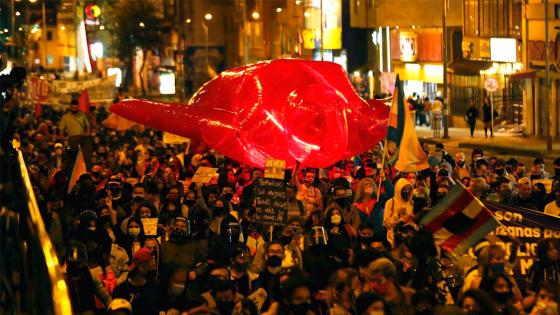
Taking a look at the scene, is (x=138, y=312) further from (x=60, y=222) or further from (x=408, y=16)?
(x=408, y=16)

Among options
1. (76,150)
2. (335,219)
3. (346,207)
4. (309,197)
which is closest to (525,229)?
(335,219)

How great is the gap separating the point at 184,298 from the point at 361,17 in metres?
60.1

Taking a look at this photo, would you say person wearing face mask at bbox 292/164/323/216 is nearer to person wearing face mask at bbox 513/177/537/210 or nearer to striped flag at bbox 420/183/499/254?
person wearing face mask at bbox 513/177/537/210

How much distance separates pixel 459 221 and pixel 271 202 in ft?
12.0

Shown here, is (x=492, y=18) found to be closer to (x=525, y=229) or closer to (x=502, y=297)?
(x=525, y=229)

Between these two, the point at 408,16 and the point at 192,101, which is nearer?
the point at 192,101

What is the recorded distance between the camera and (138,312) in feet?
34.4

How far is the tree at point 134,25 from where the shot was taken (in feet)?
308

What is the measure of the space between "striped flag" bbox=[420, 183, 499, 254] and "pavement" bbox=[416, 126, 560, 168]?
2205 cm

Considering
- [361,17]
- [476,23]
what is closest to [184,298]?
[476,23]

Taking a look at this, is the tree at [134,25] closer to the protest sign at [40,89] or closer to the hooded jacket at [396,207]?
the protest sign at [40,89]

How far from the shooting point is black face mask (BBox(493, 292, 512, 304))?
984 cm

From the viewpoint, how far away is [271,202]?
14.7 m

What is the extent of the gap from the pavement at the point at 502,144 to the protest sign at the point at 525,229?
826 inches
